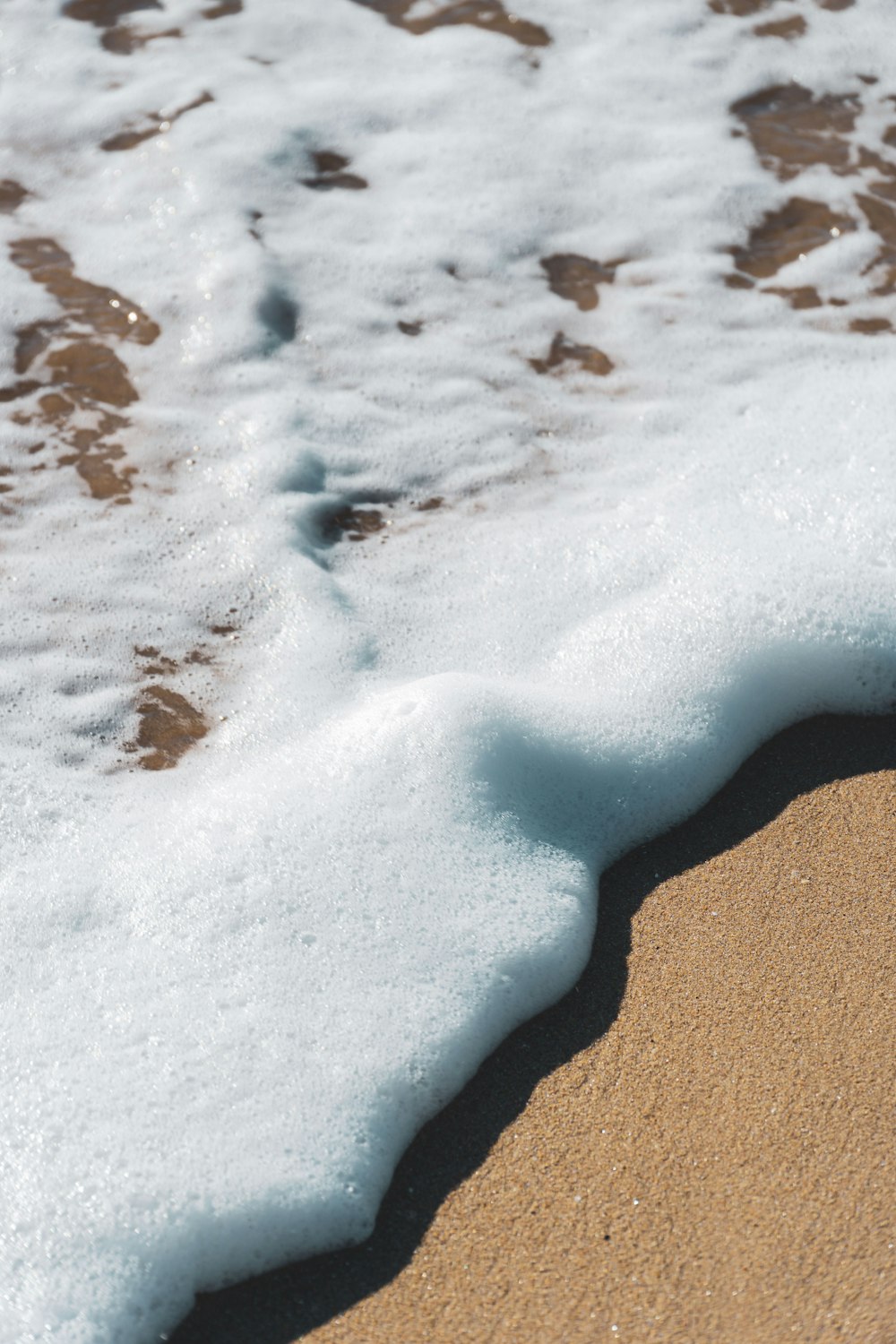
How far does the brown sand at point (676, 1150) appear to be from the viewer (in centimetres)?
152

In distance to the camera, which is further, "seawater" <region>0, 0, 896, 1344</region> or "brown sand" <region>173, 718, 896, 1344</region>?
"seawater" <region>0, 0, 896, 1344</region>

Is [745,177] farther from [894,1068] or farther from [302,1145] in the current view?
[302,1145]

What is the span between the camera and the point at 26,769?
219cm

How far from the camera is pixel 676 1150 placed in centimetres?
165

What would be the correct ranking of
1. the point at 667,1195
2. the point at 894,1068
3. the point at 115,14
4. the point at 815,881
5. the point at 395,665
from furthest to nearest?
the point at 115,14 → the point at 395,665 → the point at 815,881 → the point at 894,1068 → the point at 667,1195

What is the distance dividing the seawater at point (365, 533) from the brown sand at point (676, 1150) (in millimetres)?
67

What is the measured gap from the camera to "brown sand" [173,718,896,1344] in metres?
1.52

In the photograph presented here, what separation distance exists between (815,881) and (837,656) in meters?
0.47

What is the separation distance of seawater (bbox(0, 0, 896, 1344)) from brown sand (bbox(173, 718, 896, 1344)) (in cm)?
7

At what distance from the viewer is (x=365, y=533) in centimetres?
265

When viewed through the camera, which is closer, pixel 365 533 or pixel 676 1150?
pixel 676 1150

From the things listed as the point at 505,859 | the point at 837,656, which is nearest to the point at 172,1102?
the point at 505,859

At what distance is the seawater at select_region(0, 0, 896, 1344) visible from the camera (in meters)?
1.74

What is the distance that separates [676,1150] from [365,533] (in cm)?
144
